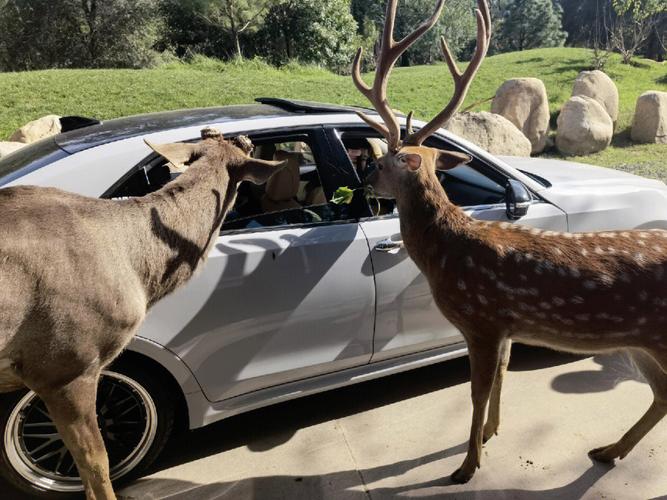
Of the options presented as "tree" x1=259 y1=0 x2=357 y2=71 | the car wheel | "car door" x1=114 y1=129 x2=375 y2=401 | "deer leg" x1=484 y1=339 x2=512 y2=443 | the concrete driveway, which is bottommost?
the concrete driveway

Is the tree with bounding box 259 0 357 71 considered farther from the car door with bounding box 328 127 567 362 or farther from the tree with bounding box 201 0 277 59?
the car door with bounding box 328 127 567 362

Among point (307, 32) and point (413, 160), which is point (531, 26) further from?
point (413, 160)

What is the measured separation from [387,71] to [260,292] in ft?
5.25

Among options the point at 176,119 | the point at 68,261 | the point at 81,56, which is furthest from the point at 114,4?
the point at 68,261

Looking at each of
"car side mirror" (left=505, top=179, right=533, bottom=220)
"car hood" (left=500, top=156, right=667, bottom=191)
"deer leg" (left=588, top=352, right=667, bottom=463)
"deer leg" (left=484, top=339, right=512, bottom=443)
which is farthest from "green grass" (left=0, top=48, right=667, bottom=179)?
"deer leg" (left=484, top=339, right=512, bottom=443)

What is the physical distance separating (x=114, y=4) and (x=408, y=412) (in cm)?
2217

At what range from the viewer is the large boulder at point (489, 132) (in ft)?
34.7

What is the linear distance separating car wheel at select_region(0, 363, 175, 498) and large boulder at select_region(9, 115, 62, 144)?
7.13m

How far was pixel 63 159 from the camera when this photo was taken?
9.39 feet

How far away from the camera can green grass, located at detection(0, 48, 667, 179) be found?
1217 centimetres

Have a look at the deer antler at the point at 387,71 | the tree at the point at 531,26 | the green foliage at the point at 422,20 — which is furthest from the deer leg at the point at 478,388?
the tree at the point at 531,26

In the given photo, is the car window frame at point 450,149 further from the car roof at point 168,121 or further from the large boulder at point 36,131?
the large boulder at point 36,131

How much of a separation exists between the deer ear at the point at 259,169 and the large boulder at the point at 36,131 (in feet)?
23.5

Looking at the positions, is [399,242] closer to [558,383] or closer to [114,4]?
[558,383]
